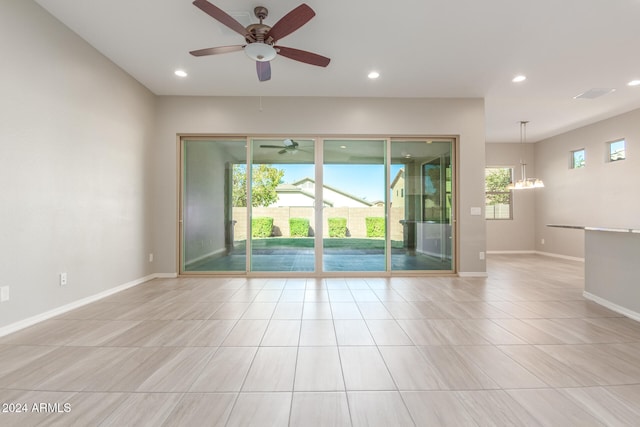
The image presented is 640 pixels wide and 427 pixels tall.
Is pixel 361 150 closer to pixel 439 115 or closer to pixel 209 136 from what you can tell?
pixel 439 115

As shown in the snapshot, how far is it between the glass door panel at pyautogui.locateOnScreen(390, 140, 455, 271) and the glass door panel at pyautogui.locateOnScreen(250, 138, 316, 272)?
1.47m

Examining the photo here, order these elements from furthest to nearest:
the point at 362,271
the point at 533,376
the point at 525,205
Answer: the point at 525,205, the point at 362,271, the point at 533,376

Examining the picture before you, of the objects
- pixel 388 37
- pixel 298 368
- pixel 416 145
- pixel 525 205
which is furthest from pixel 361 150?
pixel 525 205

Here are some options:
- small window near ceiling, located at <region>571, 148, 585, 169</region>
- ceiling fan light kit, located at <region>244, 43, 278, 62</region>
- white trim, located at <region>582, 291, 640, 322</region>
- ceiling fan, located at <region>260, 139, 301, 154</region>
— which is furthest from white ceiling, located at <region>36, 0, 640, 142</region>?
white trim, located at <region>582, 291, 640, 322</region>

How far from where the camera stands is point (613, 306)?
3137 millimetres

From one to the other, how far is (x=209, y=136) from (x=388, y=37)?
3240mm

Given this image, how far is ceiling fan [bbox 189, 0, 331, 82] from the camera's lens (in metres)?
2.32

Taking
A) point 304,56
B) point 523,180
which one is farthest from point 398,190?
point 523,180

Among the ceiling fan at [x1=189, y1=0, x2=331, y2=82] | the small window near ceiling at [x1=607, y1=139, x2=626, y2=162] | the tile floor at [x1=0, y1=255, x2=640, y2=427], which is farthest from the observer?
the small window near ceiling at [x1=607, y1=139, x2=626, y2=162]

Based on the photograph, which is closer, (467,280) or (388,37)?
(388,37)

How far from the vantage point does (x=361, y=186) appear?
4984 millimetres

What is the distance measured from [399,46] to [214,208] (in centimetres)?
370

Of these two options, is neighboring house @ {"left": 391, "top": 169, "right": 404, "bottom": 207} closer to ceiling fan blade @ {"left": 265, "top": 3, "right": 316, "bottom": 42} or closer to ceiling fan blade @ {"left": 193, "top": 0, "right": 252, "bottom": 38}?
ceiling fan blade @ {"left": 265, "top": 3, "right": 316, "bottom": 42}

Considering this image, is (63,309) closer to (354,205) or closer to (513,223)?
(354,205)
